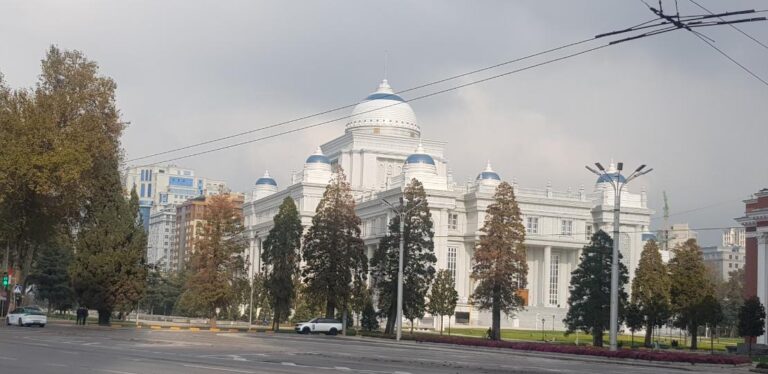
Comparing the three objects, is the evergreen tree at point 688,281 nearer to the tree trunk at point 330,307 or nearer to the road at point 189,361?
the tree trunk at point 330,307

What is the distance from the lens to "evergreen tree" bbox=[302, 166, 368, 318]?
66500mm

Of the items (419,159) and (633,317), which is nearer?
(633,317)

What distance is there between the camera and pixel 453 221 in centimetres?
10125

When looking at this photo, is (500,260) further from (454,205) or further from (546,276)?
(546,276)

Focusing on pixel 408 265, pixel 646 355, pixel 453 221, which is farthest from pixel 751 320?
pixel 453 221

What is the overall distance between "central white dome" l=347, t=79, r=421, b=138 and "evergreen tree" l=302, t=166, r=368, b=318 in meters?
44.9

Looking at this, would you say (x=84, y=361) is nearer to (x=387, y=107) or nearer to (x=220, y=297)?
(x=220, y=297)

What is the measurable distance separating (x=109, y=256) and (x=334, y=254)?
15.0 m

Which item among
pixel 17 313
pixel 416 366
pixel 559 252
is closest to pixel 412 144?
pixel 559 252

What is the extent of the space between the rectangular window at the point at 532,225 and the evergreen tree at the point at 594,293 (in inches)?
1599

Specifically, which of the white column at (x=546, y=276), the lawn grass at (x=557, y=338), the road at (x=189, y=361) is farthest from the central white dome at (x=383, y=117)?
the road at (x=189, y=361)

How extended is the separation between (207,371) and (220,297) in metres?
50.5

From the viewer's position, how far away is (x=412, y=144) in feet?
372

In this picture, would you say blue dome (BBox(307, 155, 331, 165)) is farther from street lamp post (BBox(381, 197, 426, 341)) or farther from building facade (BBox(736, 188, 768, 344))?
building facade (BBox(736, 188, 768, 344))
